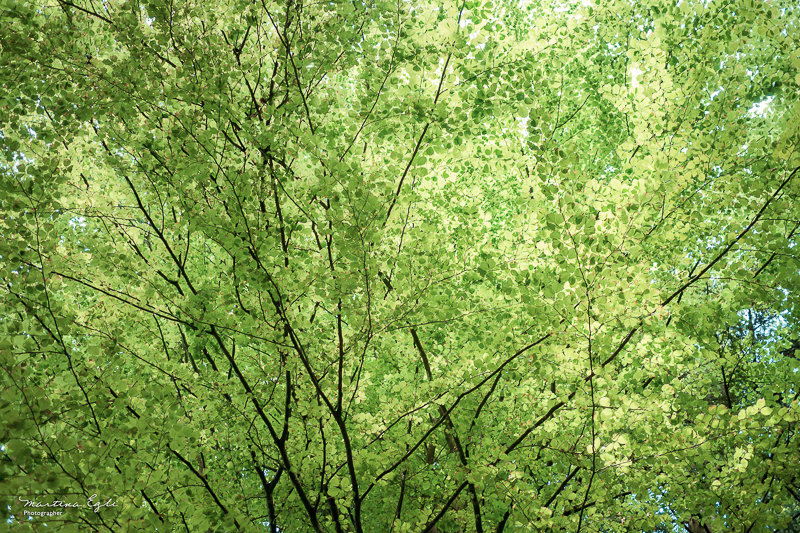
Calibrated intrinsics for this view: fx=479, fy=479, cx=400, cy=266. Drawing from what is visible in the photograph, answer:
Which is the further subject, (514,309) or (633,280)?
(514,309)

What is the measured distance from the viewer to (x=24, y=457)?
6.21ft

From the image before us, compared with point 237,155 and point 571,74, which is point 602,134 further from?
point 237,155

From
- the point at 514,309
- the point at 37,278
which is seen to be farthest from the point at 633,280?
the point at 37,278

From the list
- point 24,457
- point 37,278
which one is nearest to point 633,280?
point 24,457

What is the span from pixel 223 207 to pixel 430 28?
184cm

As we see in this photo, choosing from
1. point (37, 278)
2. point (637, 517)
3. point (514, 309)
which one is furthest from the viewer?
point (637, 517)

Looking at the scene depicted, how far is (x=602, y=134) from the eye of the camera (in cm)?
637

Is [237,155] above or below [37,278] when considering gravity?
above

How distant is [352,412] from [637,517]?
265cm

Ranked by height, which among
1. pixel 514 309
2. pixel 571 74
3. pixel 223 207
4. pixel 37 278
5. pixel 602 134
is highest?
pixel 571 74

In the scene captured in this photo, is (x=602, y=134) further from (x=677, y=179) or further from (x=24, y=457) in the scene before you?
(x=24, y=457)

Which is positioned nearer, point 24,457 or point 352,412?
point 24,457

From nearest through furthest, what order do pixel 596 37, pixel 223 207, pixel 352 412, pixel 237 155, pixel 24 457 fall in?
1. pixel 24 457
2. pixel 223 207
3. pixel 237 155
4. pixel 352 412
5. pixel 596 37

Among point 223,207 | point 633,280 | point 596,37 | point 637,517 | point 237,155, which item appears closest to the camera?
point 633,280
